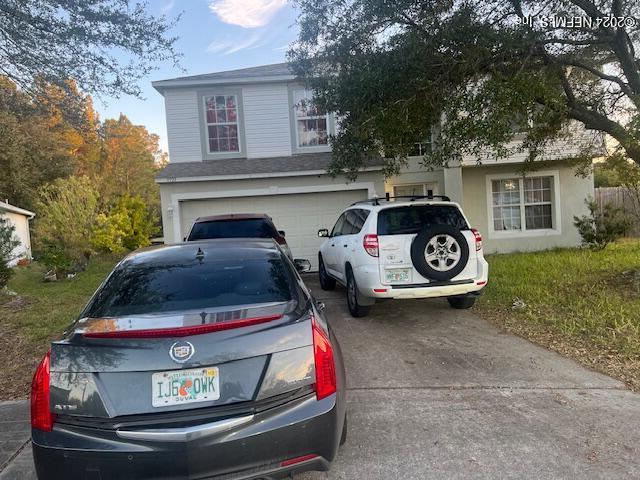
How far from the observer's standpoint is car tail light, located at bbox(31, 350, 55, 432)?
2467 mm

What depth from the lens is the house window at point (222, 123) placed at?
13562mm

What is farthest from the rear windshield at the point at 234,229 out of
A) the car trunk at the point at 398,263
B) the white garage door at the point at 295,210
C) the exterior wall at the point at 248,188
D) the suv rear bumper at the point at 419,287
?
the white garage door at the point at 295,210

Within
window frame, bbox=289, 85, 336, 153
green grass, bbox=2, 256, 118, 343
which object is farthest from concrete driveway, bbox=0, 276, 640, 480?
window frame, bbox=289, 85, 336, 153

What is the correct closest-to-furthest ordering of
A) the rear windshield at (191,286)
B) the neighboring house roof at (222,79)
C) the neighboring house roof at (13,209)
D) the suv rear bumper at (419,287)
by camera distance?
the rear windshield at (191,286)
the suv rear bumper at (419,287)
the neighboring house roof at (222,79)
the neighboring house roof at (13,209)

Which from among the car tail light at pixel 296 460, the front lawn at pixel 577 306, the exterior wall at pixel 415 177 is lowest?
the front lawn at pixel 577 306

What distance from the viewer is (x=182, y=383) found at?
246cm

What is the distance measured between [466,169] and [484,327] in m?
8.52

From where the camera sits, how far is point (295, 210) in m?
13.1

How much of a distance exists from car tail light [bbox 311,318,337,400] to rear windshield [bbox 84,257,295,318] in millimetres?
445

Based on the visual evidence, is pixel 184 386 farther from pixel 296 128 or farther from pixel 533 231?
pixel 533 231

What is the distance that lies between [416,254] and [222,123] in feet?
29.7

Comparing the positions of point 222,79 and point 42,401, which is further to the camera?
point 222,79

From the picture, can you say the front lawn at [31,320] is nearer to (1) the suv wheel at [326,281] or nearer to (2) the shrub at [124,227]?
(2) the shrub at [124,227]

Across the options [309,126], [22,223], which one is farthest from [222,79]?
[22,223]
